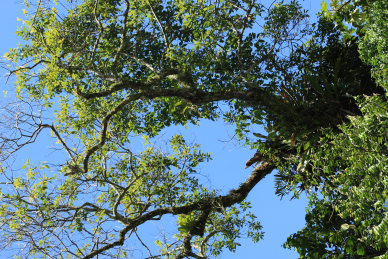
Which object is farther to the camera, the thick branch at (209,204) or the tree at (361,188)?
the thick branch at (209,204)

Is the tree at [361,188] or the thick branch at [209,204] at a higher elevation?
the thick branch at [209,204]

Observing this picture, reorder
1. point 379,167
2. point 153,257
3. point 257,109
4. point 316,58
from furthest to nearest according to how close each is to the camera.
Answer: point 316,58 → point 257,109 → point 153,257 → point 379,167

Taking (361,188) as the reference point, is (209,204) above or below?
above

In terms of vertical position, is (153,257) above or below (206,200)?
below

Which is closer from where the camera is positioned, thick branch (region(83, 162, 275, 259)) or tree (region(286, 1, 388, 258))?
tree (region(286, 1, 388, 258))

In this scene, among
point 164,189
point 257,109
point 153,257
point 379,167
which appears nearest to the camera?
point 379,167

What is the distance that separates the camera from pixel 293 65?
13016mm

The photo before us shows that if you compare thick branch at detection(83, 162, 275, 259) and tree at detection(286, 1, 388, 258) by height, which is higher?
thick branch at detection(83, 162, 275, 259)

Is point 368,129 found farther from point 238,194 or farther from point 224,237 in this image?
point 224,237

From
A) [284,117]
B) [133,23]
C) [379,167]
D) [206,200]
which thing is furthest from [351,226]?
[133,23]

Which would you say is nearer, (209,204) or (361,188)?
(361,188)

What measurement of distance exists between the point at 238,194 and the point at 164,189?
197 centimetres

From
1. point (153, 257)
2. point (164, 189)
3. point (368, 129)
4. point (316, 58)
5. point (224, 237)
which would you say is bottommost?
point (368, 129)

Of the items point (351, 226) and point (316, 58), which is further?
point (316, 58)
